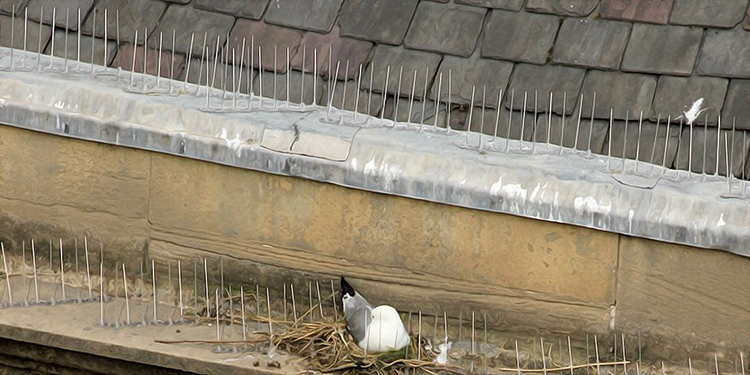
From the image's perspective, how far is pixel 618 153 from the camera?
521 cm

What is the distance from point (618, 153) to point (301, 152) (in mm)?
1300

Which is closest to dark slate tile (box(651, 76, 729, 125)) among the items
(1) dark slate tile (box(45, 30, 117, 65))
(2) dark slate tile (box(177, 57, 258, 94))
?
(2) dark slate tile (box(177, 57, 258, 94))

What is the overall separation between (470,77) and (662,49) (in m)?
0.80

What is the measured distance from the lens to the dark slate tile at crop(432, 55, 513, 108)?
17.7 feet

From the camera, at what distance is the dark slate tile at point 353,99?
555 centimetres

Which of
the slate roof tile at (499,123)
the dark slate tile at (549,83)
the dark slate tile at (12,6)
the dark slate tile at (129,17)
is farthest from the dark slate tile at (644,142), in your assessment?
the dark slate tile at (12,6)

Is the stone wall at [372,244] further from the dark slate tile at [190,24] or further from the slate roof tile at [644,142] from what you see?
the dark slate tile at [190,24]

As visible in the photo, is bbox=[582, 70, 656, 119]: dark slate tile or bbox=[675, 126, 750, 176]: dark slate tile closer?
bbox=[675, 126, 750, 176]: dark slate tile

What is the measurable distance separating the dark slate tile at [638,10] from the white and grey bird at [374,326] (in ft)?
5.07

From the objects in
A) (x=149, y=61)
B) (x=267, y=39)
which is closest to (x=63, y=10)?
(x=149, y=61)

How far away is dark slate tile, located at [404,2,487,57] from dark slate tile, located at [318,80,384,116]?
11.0 inches

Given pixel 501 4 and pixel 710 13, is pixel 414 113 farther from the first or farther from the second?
pixel 710 13

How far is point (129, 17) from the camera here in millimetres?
5945

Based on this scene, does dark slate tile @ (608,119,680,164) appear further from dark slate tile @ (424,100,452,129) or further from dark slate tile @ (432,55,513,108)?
dark slate tile @ (424,100,452,129)
